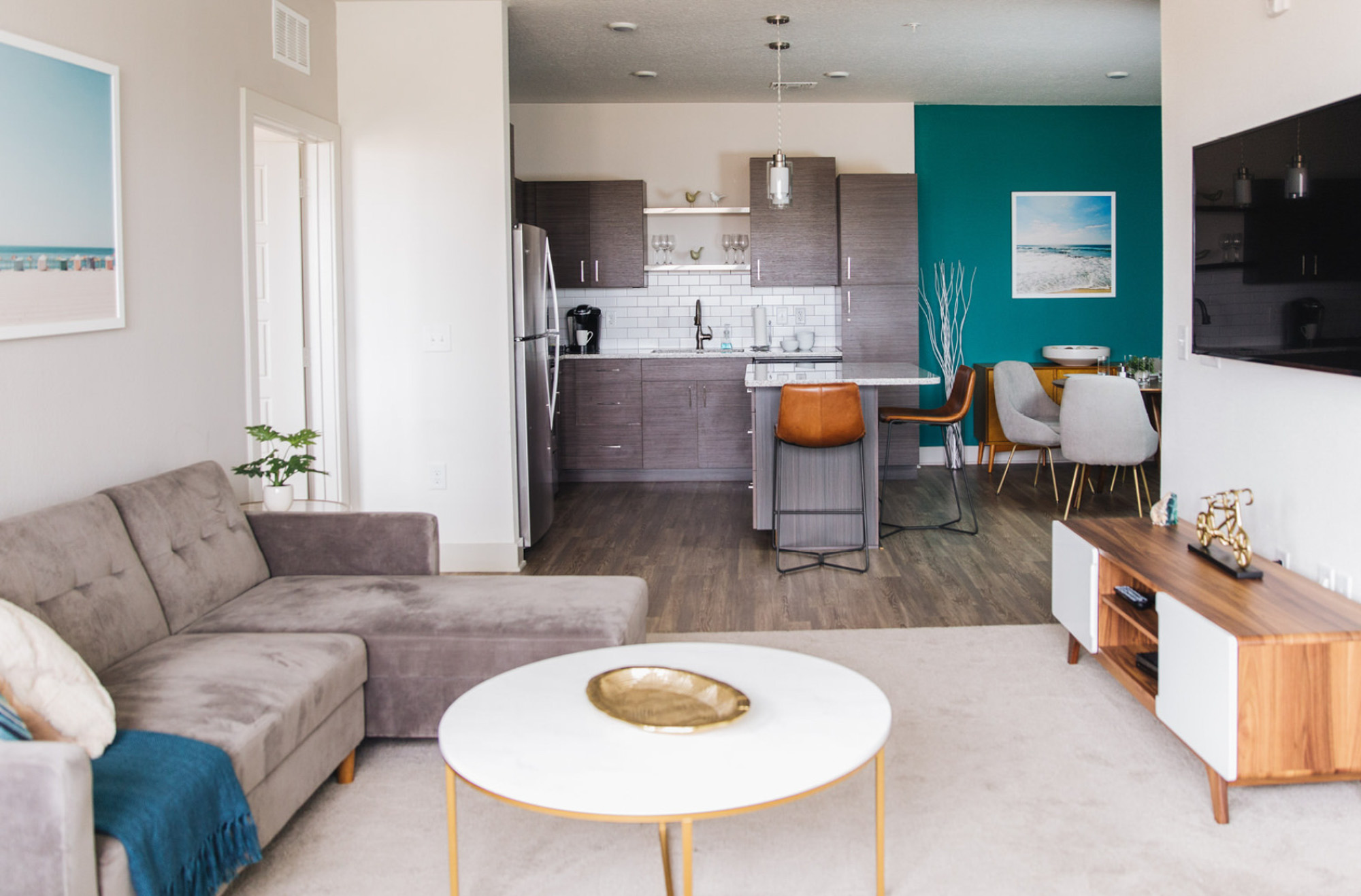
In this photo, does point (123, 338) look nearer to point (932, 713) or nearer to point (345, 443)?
point (345, 443)

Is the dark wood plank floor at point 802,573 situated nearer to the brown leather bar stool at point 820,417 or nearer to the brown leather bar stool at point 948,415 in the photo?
the brown leather bar stool at point 948,415

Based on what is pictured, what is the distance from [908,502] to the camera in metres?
7.23

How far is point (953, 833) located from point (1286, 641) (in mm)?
911

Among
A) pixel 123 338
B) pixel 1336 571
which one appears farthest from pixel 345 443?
pixel 1336 571

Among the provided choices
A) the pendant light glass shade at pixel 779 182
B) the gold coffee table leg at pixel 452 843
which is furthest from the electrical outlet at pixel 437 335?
the gold coffee table leg at pixel 452 843

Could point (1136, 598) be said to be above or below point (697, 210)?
below

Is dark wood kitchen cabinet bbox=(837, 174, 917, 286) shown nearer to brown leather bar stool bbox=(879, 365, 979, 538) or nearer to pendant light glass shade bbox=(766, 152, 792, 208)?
brown leather bar stool bbox=(879, 365, 979, 538)

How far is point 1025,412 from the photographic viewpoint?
808cm

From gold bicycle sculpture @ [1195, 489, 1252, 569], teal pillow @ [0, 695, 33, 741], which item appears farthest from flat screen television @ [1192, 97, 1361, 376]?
teal pillow @ [0, 695, 33, 741]

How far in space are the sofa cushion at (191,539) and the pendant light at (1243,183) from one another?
11.1ft

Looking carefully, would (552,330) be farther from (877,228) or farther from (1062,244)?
(1062,244)

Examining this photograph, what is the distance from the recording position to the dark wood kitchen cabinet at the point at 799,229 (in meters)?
8.16

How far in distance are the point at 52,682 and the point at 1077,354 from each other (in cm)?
740

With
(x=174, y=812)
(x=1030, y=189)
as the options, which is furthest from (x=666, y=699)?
(x=1030, y=189)
